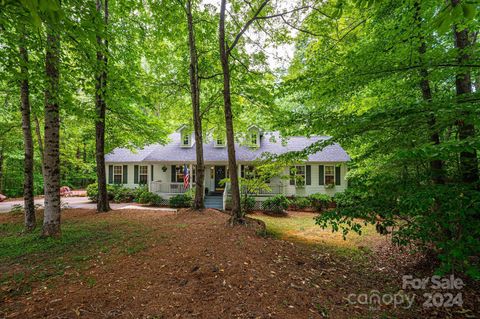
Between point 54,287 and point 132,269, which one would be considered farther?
point 132,269

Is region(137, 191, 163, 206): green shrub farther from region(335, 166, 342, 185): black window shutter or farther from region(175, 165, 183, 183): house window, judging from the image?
region(335, 166, 342, 185): black window shutter

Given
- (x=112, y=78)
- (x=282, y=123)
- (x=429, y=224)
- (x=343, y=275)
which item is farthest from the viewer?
(x=112, y=78)

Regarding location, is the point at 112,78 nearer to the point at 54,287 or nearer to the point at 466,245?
the point at 54,287

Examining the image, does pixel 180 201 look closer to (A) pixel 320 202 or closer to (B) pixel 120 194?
(B) pixel 120 194

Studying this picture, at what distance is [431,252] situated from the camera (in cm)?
493

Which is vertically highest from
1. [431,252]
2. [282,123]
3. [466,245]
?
[282,123]

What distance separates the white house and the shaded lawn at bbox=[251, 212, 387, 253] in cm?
408

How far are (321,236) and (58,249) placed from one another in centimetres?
830

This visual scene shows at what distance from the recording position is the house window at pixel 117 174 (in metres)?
18.9

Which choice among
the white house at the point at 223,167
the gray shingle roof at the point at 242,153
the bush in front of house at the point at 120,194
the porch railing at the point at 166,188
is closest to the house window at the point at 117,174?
the white house at the point at 223,167

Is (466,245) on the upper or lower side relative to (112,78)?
lower

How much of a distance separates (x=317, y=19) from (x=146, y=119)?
317 inches

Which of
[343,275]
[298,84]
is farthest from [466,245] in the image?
[298,84]

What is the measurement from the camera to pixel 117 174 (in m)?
19.0
